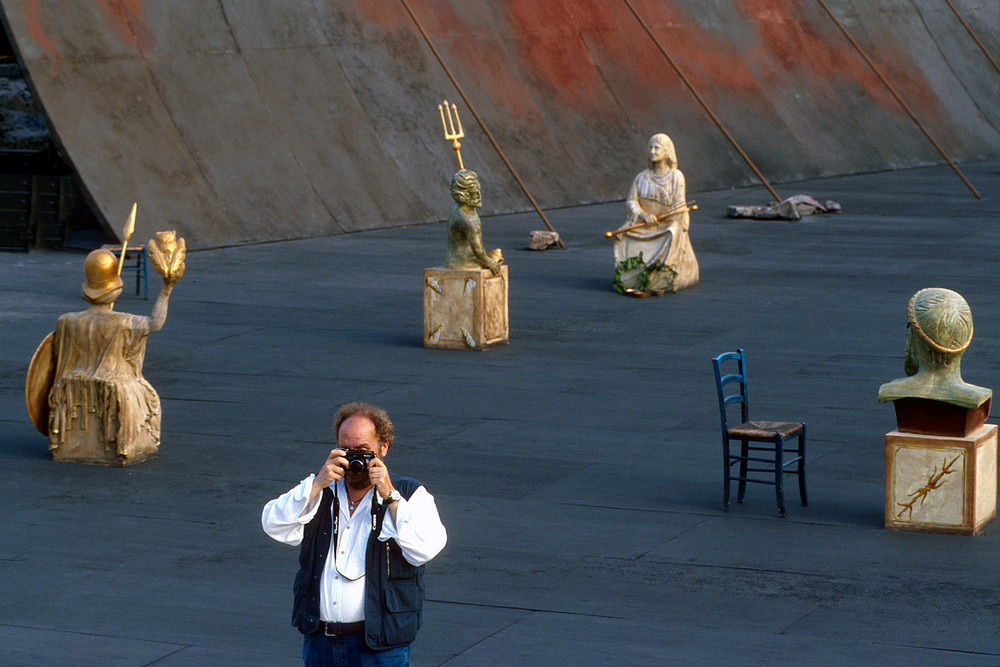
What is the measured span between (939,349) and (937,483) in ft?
2.63

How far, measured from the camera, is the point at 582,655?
7852 millimetres

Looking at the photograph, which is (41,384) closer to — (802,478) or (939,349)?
(802,478)

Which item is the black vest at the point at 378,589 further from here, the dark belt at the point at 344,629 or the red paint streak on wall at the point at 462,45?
the red paint streak on wall at the point at 462,45

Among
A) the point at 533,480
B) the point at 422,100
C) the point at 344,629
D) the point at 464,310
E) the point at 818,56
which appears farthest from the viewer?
the point at 818,56

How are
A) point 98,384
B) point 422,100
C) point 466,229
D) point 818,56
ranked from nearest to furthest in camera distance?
1. point 98,384
2. point 466,229
3. point 422,100
4. point 818,56

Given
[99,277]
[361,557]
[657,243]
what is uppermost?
[657,243]

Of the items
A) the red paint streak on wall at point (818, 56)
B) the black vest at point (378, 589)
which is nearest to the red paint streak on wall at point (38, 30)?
the red paint streak on wall at point (818, 56)

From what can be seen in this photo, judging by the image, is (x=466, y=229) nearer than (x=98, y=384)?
No

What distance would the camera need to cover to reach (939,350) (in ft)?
32.6

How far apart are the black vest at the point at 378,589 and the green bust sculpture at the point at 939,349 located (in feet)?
16.0

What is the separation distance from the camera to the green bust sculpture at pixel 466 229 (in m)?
16.2

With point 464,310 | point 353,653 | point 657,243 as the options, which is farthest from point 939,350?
point 657,243

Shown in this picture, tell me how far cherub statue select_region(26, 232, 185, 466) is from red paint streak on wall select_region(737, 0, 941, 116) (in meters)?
24.0

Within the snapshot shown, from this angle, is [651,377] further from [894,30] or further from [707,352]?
[894,30]
